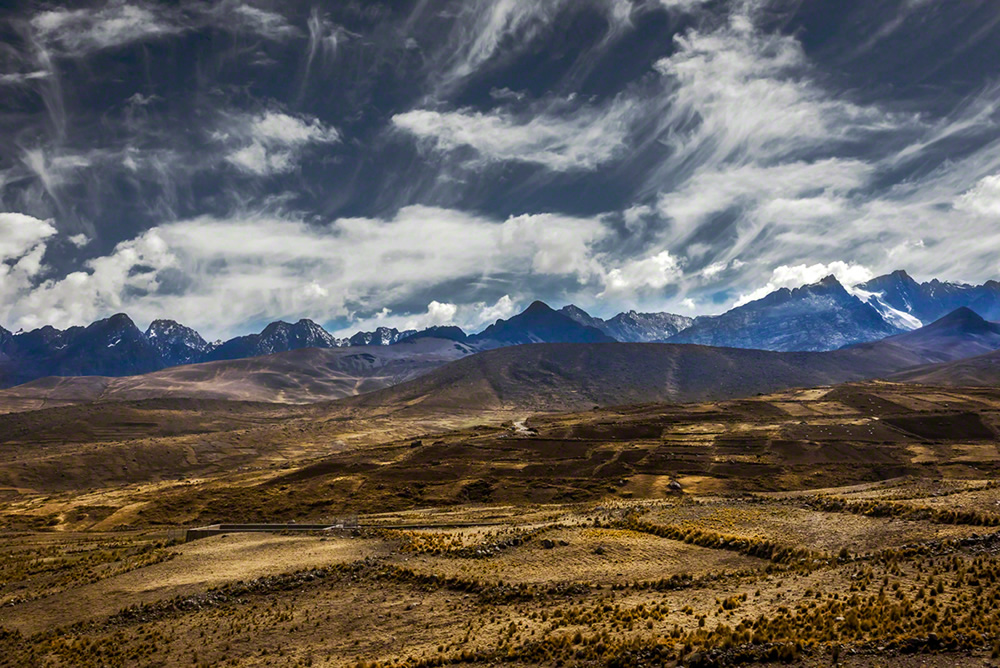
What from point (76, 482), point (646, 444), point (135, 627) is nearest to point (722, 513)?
point (135, 627)

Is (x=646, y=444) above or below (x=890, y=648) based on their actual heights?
below

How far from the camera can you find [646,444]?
126938 mm

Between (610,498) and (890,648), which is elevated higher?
(890,648)

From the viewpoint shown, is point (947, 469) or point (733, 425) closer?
point (947, 469)

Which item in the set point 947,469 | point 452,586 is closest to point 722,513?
point 452,586

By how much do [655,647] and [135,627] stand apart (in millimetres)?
29721

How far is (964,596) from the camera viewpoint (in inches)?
926

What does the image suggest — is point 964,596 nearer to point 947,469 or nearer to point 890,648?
point 890,648

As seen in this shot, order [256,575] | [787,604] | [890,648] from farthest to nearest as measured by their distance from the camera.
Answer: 1. [256,575]
2. [787,604]
3. [890,648]

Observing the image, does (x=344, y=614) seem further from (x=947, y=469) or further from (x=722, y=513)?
(x=947, y=469)

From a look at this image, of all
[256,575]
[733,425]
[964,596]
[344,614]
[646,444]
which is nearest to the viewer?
[964,596]

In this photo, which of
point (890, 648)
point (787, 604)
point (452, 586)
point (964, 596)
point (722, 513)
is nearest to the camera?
point (890, 648)

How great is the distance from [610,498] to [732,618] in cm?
5731

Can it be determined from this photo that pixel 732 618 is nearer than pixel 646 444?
Yes
